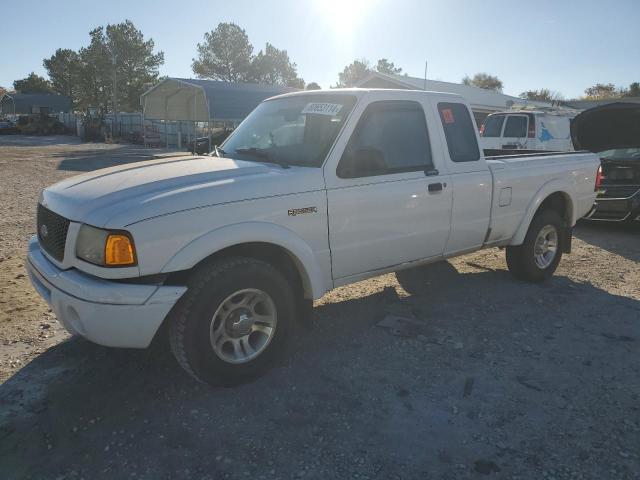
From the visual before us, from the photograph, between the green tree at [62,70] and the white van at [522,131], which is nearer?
the white van at [522,131]

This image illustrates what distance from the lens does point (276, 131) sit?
161 inches

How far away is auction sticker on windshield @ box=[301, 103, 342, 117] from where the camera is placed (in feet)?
12.3

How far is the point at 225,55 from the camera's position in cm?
7731

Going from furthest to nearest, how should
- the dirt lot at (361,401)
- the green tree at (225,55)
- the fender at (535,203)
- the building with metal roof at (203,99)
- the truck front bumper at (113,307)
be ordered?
the green tree at (225,55), the building with metal roof at (203,99), the fender at (535,203), the truck front bumper at (113,307), the dirt lot at (361,401)

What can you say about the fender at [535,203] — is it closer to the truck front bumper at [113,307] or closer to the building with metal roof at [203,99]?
the truck front bumper at [113,307]

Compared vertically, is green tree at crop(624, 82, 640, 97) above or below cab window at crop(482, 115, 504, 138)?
above

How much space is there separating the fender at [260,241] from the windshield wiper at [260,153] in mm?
633

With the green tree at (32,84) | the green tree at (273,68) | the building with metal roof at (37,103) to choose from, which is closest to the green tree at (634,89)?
the green tree at (273,68)

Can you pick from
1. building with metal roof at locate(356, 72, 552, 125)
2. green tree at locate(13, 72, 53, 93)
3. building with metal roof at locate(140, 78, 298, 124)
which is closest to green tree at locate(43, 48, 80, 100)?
green tree at locate(13, 72, 53, 93)

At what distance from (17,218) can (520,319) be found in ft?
25.8

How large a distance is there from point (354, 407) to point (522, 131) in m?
11.3

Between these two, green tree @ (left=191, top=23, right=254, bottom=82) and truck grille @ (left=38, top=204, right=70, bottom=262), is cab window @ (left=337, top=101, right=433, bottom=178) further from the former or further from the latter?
green tree @ (left=191, top=23, right=254, bottom=82)

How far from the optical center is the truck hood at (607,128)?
7547 mm

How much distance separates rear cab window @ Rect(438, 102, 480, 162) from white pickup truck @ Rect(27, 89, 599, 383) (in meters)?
0.01
